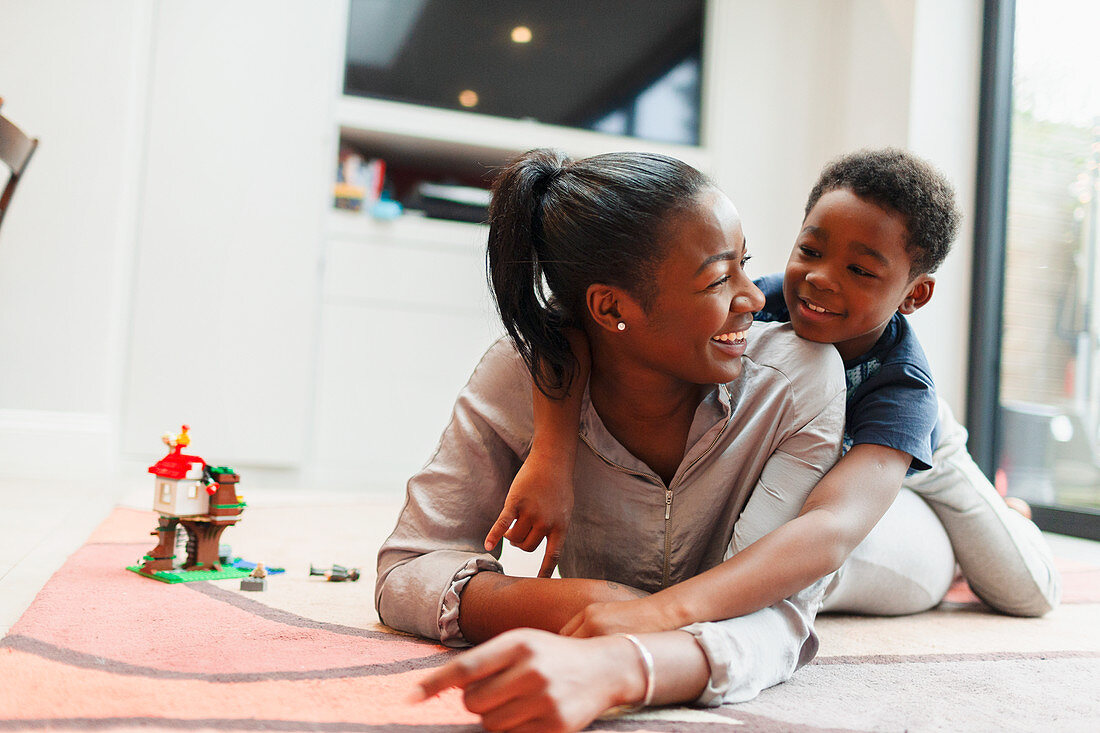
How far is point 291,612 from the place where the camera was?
1.13 m

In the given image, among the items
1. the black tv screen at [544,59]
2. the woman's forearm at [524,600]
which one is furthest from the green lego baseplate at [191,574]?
the black tv screen at [544,59]

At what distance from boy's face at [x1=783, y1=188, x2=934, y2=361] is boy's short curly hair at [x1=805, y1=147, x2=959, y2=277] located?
0.5 inches

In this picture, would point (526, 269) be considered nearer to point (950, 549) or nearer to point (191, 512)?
point (191, 512)

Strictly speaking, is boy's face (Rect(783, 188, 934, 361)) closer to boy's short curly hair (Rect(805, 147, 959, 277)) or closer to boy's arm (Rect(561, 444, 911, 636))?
boy's short curly hair (Rect(805, 147, 959, 277))

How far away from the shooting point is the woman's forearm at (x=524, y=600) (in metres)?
0.84

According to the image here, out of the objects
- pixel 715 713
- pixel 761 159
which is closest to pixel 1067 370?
pixel 761 159

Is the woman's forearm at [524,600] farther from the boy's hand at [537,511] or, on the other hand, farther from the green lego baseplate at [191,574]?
the green lego baseplate at [191,574]

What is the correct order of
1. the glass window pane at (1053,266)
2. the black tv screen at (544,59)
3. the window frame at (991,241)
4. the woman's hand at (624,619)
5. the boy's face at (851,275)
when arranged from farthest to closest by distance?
the black tv screen at (544,59) → the window frame at (991,241) → the glass window pane at (1053,266) → the boy's face at (851,275) → the woman's hand at (624,619)

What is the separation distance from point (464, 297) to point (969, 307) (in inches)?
65.7

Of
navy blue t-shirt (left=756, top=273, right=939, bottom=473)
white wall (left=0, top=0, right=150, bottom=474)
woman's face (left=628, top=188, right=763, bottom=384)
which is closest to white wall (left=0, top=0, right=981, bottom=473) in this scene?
white wall (left=0, top=0, right=150, bottom=474)

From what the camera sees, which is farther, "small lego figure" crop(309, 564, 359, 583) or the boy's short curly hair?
"small lego figure" crop(309, 564, 359, 583)

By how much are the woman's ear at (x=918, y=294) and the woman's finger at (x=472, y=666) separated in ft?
2.74

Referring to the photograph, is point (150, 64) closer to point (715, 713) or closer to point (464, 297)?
point (464, 297)

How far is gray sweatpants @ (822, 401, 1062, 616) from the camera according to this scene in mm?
1297
